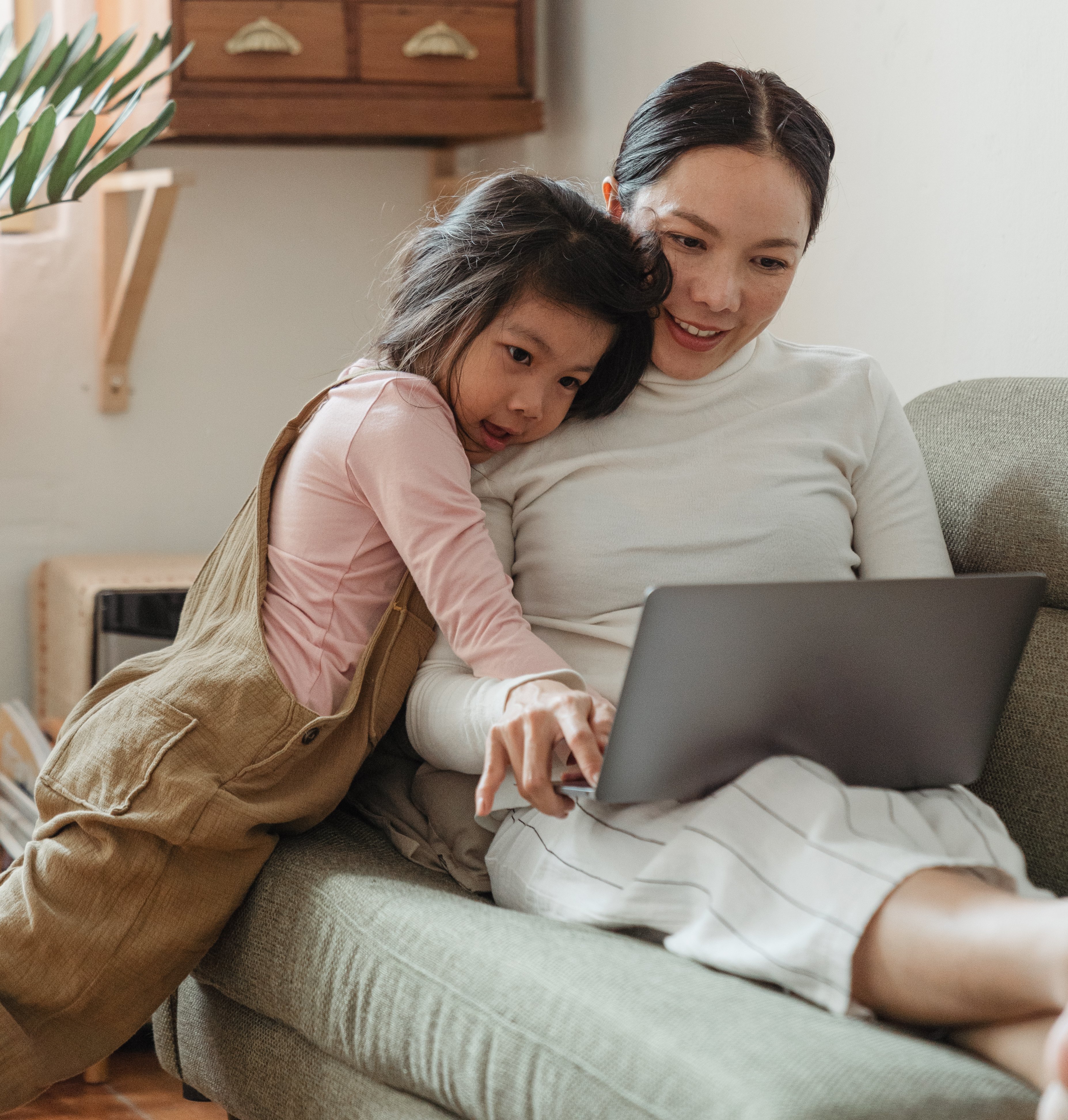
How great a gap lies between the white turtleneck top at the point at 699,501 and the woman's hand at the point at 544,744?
0.16 m

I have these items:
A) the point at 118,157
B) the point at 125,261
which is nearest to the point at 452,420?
the point at 118,157

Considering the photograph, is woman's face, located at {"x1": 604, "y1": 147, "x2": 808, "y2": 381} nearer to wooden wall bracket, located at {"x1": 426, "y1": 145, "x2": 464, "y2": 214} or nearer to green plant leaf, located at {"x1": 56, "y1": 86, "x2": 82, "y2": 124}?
green plant leaf, located at {"x1": 56, "y1": 86, "x2": 82, "y2": 124}

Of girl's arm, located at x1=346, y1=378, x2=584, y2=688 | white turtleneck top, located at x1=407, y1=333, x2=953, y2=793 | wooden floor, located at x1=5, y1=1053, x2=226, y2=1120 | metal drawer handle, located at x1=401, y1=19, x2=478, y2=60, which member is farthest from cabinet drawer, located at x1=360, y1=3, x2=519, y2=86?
wooden floor, located at x1=5, y1=1053, x2=226, y2=1120

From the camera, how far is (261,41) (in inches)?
78.5

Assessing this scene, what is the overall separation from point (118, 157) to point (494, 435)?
60cm

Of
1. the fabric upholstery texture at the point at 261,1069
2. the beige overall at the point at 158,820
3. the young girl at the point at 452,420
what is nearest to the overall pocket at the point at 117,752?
the beige overall at the point at 158,820

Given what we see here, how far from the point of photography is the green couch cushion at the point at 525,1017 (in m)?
0.66

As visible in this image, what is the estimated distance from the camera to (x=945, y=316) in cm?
159

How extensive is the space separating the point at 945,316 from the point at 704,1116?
1147mm

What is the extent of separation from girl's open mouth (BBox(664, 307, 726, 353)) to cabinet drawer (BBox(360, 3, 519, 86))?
1.06 m

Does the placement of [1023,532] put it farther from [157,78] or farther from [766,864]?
[157,78]

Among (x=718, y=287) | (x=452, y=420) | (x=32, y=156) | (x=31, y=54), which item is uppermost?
(x=31, y=54)

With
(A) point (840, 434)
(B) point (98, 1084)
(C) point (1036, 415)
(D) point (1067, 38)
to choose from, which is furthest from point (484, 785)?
(D) point (1067, 38)

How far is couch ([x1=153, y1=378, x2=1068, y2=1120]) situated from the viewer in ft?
2.23
